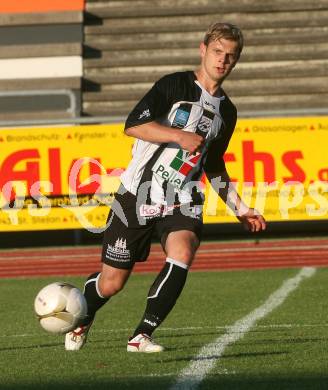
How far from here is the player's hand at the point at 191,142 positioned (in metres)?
6.18

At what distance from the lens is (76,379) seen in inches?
219

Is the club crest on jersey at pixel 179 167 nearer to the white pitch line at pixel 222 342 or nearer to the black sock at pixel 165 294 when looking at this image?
the black sock at pixel 165 294

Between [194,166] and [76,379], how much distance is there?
69.1 inches

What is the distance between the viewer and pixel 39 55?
22141mm

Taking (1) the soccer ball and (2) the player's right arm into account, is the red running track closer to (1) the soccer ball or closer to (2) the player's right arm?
(1) the soccer ball

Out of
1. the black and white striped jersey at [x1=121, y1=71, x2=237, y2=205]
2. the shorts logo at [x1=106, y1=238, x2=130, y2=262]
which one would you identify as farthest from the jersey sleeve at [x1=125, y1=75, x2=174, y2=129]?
the shorts logo at [x1=106, y1=238, x2=130, y2=262]

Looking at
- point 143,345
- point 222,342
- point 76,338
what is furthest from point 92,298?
point 222,342

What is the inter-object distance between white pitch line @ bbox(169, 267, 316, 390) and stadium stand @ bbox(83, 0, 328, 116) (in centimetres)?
942

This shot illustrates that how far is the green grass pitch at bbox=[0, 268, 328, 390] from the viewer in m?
5.46

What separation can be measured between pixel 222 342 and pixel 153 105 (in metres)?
1.65

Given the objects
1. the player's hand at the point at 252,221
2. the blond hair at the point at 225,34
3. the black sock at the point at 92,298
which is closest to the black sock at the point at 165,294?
the black sock at the point at 92,298

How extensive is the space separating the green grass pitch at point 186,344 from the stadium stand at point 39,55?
30.7ft

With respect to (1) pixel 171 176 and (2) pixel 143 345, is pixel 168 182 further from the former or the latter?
(2) pixel 143 345

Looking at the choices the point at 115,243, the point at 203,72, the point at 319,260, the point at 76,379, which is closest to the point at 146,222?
the point at 115,243
